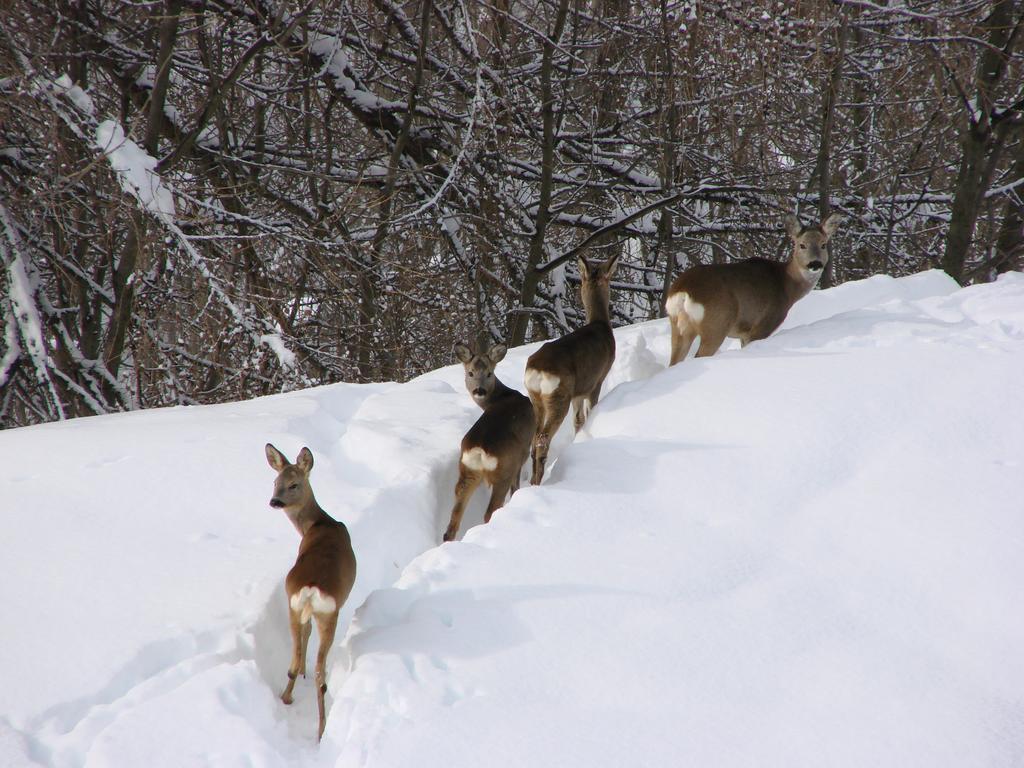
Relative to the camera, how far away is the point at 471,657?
142 inches

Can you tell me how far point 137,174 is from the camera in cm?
680

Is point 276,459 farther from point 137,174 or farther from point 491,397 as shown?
point 137,174

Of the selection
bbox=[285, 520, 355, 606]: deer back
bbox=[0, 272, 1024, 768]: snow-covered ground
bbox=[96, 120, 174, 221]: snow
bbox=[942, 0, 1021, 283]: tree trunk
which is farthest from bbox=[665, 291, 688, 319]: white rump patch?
bbox=[942, 0, 1021, 283]: tree trunk

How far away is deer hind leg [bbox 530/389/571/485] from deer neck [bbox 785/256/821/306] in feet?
8.19

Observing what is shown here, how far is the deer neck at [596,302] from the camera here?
7379 mm

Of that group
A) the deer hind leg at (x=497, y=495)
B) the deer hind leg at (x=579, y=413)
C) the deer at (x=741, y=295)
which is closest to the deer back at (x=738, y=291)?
the deer at (x=741, y=295)

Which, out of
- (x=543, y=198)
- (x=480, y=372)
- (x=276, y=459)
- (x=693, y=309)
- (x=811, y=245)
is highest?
(x=811, y=245)

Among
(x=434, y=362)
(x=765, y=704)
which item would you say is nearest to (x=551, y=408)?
(x=765, y=704)

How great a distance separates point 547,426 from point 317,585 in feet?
8.96

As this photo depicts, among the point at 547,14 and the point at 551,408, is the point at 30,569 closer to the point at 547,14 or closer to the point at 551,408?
the point at 551,408

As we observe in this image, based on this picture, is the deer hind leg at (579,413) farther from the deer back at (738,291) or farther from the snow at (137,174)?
the snow at (137,174)

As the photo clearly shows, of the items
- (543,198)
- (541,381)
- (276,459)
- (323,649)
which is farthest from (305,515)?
(543,198)

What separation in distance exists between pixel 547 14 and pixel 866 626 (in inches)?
387

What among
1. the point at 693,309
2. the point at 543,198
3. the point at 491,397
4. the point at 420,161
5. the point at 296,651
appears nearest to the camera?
the point at 296,651
